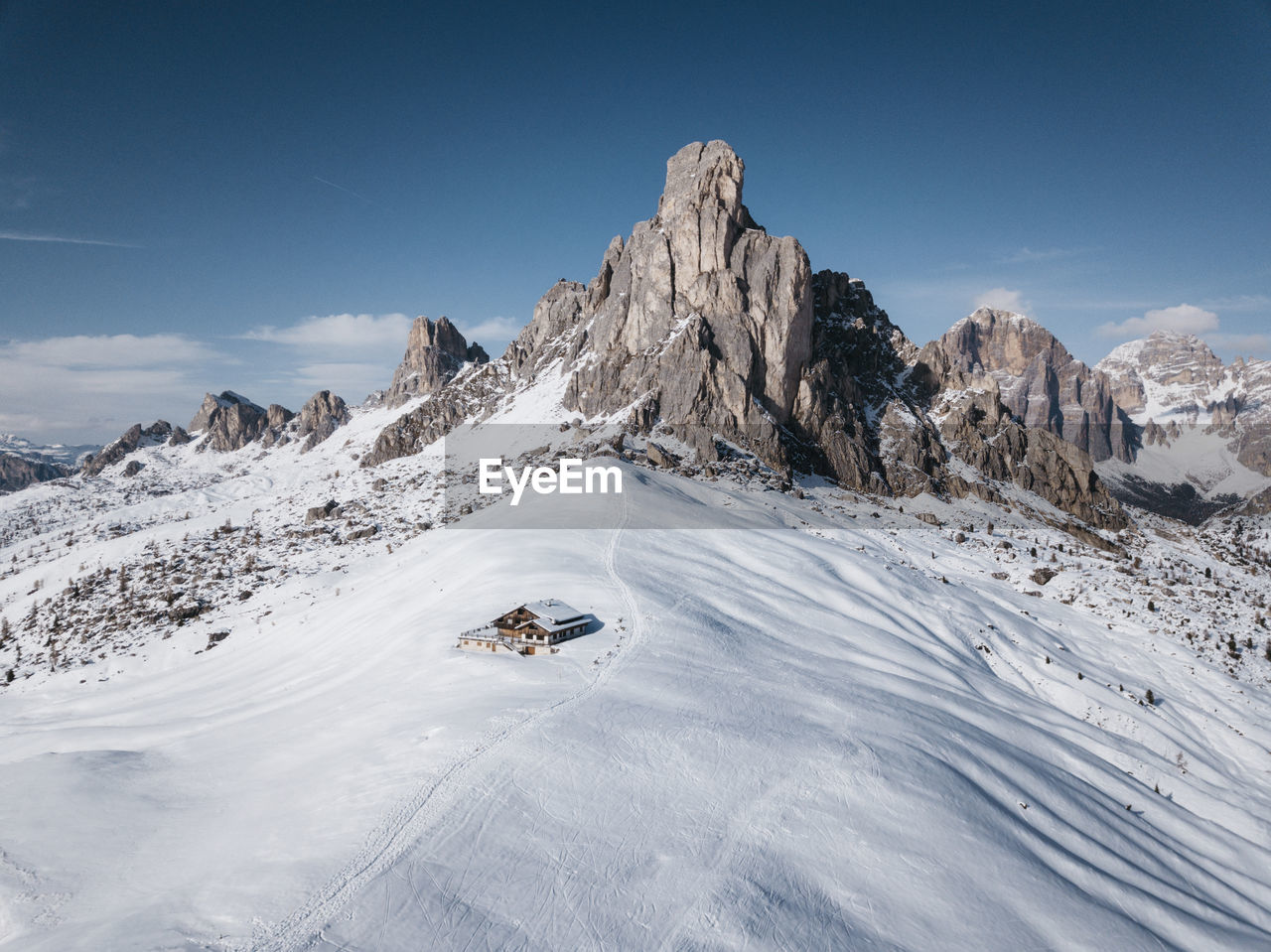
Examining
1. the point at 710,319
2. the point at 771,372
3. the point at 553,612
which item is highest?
the point at 710,319

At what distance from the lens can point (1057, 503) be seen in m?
101

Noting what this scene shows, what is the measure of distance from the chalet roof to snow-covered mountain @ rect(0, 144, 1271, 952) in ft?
4.46

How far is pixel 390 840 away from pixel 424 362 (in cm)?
19233

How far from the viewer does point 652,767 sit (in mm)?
19297

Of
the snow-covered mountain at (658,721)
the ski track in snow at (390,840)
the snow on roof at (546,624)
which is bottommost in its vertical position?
the snow-covered mountain at (658,721)

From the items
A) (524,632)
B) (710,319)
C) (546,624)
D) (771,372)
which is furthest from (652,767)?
(710,319)

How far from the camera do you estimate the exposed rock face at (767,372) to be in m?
92.4

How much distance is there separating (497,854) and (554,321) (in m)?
125

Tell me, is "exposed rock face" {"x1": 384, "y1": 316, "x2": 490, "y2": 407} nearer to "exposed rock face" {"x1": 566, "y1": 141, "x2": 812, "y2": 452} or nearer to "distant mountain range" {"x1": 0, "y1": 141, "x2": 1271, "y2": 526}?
"distant mountain range" {"x1": 0, "y1": 141, "x2": 1271, "y2": 526}

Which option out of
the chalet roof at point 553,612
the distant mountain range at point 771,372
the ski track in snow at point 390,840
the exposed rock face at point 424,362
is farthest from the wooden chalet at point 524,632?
the exposed rock face at point 424,362

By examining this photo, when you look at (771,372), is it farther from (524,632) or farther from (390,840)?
(390,840)

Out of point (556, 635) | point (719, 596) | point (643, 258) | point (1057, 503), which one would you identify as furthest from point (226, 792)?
point (1057, 503)

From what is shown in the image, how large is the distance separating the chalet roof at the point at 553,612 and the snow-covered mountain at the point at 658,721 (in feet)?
4.46

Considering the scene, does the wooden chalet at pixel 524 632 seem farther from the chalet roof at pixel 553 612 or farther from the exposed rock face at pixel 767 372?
the exposed rock face at pixel 767 372
